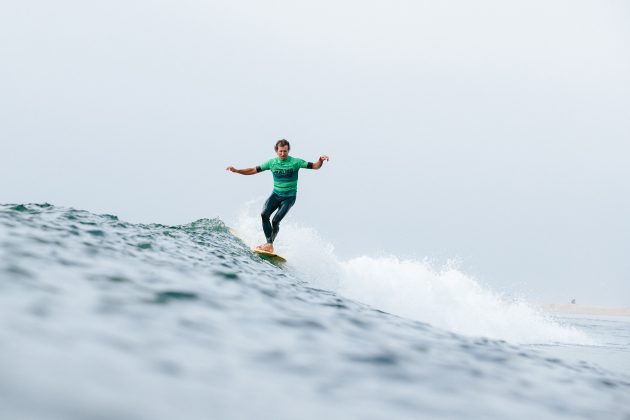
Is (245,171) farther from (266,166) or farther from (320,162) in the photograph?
(320,162)

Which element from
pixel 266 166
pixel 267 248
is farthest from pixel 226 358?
pixel 267 248

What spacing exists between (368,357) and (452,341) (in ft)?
4.53

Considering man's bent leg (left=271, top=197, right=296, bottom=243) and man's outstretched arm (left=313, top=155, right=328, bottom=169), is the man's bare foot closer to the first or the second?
man's bent leg (left=271, top=197, right=296, bottom=243)

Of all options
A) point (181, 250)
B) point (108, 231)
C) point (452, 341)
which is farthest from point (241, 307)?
point (108, 231)

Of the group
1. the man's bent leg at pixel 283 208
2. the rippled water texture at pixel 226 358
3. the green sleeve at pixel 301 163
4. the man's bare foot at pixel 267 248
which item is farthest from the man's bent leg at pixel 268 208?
A: the rippled water texture at pixel 226 358

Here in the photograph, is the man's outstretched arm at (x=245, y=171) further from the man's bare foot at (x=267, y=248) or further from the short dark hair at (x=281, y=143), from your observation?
the man's bare foot at (x=267, y=248)

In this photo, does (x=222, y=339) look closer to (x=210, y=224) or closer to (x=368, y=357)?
(x=368, y=357)

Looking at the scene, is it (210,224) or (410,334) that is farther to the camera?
(210,224)

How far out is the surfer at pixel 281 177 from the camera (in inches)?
513

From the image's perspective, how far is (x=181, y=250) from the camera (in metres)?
7.52

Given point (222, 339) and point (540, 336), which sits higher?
point (222, 339)

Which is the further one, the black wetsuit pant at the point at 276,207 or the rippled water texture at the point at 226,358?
the black wetsuit pant at the point at 276,207

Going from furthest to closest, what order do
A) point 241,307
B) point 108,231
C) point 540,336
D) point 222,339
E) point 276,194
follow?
1. point 540,336
2. point 276,194
3. point 108,231
4. point 241,307
5. point 222,339

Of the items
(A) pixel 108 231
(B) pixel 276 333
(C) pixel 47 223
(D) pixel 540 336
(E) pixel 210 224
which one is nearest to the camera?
(B) pixel 276 333
